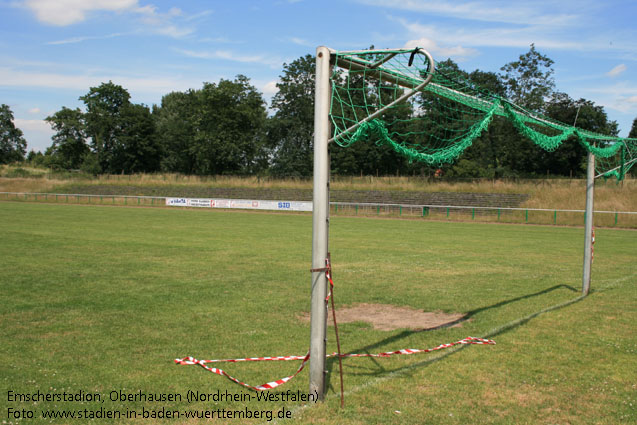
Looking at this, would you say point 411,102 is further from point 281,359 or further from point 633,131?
point 633,131

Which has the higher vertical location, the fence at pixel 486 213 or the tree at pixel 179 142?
the tree at pixel 179 142

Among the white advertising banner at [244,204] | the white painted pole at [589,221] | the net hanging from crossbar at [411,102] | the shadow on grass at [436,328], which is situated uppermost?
the net hanging from crossbar at [411,102]

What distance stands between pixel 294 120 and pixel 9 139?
6683 cm

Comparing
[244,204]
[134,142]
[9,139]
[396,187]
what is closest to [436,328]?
[244,204]

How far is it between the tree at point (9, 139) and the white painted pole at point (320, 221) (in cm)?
10647

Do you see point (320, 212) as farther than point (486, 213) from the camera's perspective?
No

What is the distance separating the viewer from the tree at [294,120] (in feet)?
199

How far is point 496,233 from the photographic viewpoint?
25.4m

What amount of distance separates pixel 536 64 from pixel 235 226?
144 feet

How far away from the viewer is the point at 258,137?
72.6 meters

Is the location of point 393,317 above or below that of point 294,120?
below

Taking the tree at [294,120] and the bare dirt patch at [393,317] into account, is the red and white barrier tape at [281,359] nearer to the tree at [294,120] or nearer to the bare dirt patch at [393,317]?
the bare dirt patch at [393,317]

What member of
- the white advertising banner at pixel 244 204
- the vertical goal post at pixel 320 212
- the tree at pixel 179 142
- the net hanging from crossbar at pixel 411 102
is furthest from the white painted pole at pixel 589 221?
the tree at pixel 179 142

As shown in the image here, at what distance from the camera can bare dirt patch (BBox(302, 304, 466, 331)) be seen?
8117 millimetres
